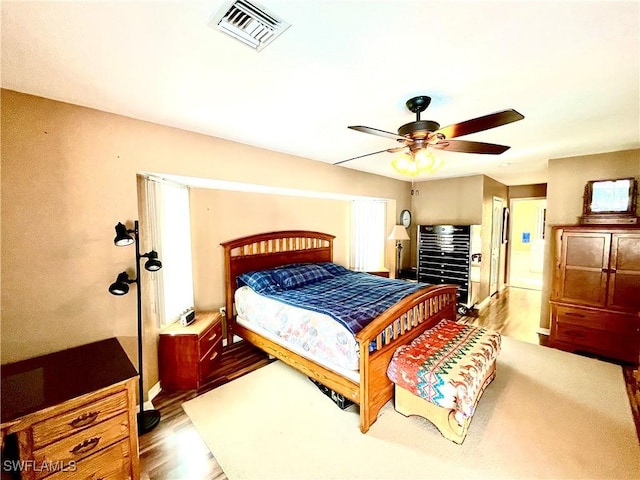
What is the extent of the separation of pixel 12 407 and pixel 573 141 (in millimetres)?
5046

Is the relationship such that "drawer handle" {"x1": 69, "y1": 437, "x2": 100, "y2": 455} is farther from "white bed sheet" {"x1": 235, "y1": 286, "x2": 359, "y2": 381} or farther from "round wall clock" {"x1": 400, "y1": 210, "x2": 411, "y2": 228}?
"round wall clock" {"x1": 400, "y1": 210, "x2": 411, "y2": 228}

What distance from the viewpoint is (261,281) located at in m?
3.23

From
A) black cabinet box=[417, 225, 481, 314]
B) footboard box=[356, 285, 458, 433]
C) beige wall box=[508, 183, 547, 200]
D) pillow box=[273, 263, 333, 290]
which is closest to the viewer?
footboard box=[356, 285, 458, 433]

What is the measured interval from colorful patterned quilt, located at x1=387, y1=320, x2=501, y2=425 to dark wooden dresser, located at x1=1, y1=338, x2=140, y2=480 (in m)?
1.90

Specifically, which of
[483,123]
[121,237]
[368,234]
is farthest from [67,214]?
[368,234]

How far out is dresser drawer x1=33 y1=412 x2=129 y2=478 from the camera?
1.37m

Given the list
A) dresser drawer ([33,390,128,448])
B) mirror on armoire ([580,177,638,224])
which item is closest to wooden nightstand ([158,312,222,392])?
dresser drawer ([33,390,128,448])

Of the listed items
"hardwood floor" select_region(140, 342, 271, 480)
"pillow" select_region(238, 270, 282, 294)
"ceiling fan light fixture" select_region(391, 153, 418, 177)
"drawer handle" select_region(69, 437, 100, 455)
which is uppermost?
"ceiling fan light fixture" select_region(391, 153, 418, 177)

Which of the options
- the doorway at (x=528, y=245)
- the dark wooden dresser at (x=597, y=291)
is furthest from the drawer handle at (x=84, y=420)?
the doorway at (x=528, y=245)

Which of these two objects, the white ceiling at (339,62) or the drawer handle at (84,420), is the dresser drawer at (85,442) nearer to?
the drawer handle at (84,420)

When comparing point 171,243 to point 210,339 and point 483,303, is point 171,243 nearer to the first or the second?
point 210,339

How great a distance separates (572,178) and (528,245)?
597 centimetres

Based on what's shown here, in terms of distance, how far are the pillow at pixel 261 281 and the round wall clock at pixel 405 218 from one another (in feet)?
10.9

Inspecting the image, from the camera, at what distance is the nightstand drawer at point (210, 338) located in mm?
2627
